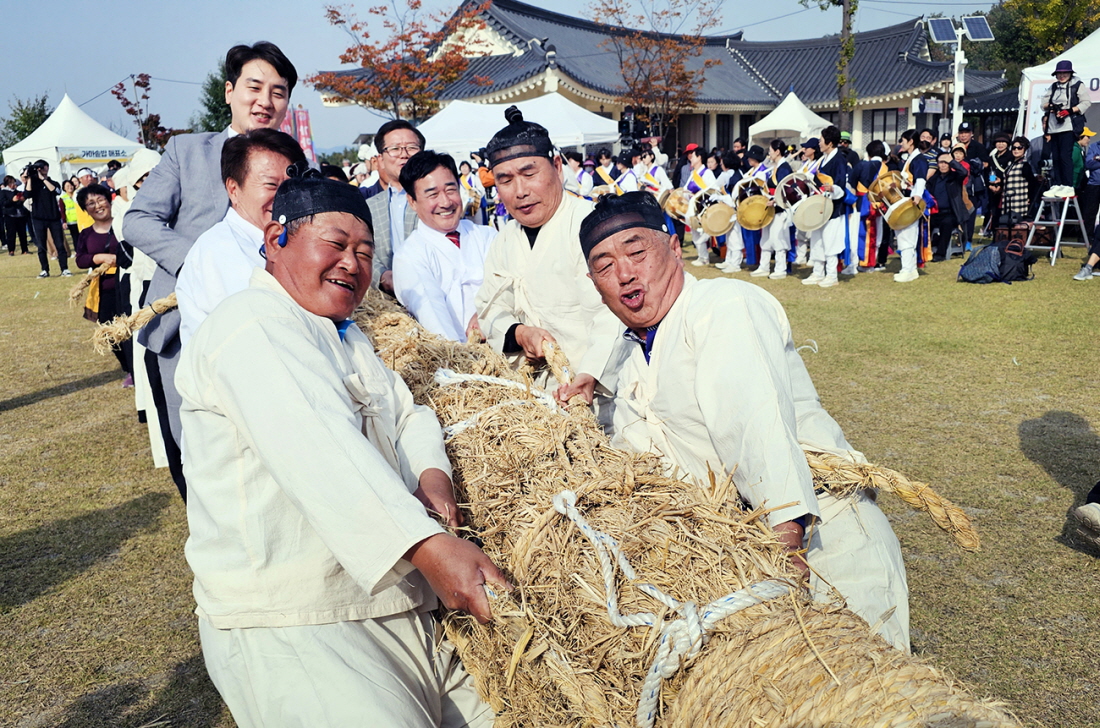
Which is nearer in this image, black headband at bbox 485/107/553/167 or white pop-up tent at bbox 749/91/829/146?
black headband at bbox 485/107/553/167

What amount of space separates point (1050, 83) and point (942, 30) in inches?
376

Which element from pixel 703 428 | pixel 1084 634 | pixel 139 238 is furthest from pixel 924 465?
pixel 139 238

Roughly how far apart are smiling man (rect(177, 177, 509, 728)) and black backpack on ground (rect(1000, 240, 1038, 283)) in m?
10.7

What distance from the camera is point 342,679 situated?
165 centimetres

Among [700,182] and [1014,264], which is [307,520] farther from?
[700,182]

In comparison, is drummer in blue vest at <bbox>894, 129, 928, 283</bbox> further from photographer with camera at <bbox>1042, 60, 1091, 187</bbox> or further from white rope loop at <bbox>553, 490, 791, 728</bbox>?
white rope loop at <bbox>553, 490, 791, 728</bbox>

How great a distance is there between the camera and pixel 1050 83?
1492 cm

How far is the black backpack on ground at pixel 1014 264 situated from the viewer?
34.3 ft

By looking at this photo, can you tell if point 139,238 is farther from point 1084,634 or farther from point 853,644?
point 1084,634

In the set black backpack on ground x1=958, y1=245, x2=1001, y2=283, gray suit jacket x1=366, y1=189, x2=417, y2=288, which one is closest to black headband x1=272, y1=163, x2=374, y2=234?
gray suit jacket x1=366, y1=189, x2=417, y2=288

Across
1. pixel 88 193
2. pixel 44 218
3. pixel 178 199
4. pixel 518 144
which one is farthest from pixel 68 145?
pixel 518 144

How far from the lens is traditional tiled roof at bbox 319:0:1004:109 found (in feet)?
92.2

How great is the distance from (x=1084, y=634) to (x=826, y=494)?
1669 mm

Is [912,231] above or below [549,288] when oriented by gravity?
below
